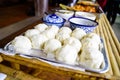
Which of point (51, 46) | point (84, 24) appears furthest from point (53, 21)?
point (51, 46)

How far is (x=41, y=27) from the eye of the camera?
735 mm

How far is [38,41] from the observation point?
0.58 metres

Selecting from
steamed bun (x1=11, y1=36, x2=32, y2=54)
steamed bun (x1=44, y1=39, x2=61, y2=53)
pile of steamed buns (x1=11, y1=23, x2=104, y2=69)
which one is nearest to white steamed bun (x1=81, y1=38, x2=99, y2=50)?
pile of steamed buns (x1=11, y1=23, x2=104, y2=69)

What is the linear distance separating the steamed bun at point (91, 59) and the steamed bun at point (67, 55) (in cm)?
3

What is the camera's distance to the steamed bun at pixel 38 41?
58 centimetres

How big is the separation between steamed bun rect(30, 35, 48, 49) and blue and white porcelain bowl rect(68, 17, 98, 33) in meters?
0.27

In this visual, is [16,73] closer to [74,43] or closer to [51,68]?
[51,68]

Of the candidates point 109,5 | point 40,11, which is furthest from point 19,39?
point 109,5

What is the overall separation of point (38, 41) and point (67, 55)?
15 cm

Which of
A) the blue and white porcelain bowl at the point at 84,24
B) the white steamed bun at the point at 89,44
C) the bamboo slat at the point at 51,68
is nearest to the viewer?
the bamboo slat at the point at 51,68

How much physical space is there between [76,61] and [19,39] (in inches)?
9.5

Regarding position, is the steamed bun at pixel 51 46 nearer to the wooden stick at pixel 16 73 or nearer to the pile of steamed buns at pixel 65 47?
the pile of steamed buns at pixel 65 47

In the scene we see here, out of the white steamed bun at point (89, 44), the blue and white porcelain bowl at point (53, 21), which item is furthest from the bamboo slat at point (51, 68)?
the blue and white porcelain bowl at point (53, 21)

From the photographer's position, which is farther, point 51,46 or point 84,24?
point 84,24
